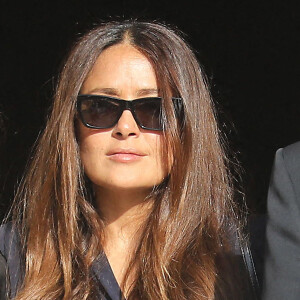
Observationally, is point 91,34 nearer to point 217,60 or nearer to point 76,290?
point 76,290

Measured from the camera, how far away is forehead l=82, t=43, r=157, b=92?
1.67 m

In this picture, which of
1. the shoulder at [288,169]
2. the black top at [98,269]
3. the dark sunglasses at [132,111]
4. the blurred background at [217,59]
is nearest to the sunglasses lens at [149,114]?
the dark sunglasses at [132,111]

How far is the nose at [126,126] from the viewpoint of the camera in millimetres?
1640

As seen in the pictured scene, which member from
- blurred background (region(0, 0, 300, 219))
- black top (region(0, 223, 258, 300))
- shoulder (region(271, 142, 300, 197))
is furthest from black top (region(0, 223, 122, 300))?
blurred background (region(0, 0, 300, 219))

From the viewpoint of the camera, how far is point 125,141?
165 cm

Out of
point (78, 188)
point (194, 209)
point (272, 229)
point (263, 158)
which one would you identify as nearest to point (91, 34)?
point (78, 188)

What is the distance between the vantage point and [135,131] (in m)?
1.65

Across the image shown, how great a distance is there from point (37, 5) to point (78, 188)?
5.59ft

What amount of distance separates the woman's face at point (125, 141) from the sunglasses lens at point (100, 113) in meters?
0.02

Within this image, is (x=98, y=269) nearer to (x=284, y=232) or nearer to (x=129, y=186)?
(x=129, y=186)

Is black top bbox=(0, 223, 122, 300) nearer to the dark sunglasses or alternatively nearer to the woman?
the woman

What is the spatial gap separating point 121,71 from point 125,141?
0.57 ft

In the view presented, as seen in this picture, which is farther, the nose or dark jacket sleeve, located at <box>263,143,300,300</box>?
the nose

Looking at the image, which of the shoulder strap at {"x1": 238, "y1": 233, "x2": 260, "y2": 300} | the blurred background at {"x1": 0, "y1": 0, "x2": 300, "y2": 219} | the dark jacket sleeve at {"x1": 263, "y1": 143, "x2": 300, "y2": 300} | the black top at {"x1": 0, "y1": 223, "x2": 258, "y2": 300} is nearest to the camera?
the dark jacket sleeve at {"x1": 263, "y1": 143, "x2": 300, "y2": 300}
